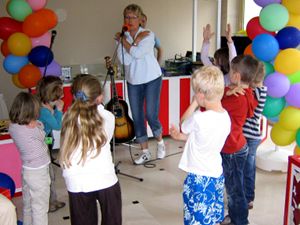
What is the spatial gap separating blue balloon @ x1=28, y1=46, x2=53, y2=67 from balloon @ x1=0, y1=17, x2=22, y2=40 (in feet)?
0.85

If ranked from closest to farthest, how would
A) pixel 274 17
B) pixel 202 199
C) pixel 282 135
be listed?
pixel 202 199 → pixel 274 17 → pixel 282 135

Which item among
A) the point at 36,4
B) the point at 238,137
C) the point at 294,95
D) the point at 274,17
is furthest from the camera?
the point at 36,4

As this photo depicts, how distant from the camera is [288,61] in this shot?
3.19m

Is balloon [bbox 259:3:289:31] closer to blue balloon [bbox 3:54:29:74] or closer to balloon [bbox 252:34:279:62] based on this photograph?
balloon [bbox 252:34:279:62]

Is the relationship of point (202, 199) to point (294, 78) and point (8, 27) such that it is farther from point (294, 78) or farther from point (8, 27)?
point (8, 27)

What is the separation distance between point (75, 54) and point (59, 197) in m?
3.15

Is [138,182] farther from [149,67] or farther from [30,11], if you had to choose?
[30,11]

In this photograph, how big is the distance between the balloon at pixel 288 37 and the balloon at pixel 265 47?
0.19 ft

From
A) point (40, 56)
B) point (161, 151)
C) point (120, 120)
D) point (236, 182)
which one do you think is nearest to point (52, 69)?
point (40, 56)

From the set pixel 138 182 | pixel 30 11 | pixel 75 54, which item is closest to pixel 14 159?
pixel 138 182

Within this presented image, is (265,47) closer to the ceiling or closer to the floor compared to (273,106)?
closer to the ceiling

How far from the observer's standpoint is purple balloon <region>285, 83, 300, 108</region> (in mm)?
3266

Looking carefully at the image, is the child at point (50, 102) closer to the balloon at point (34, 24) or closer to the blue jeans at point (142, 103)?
the balloon at point (34, 24)

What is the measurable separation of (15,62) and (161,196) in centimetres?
189
